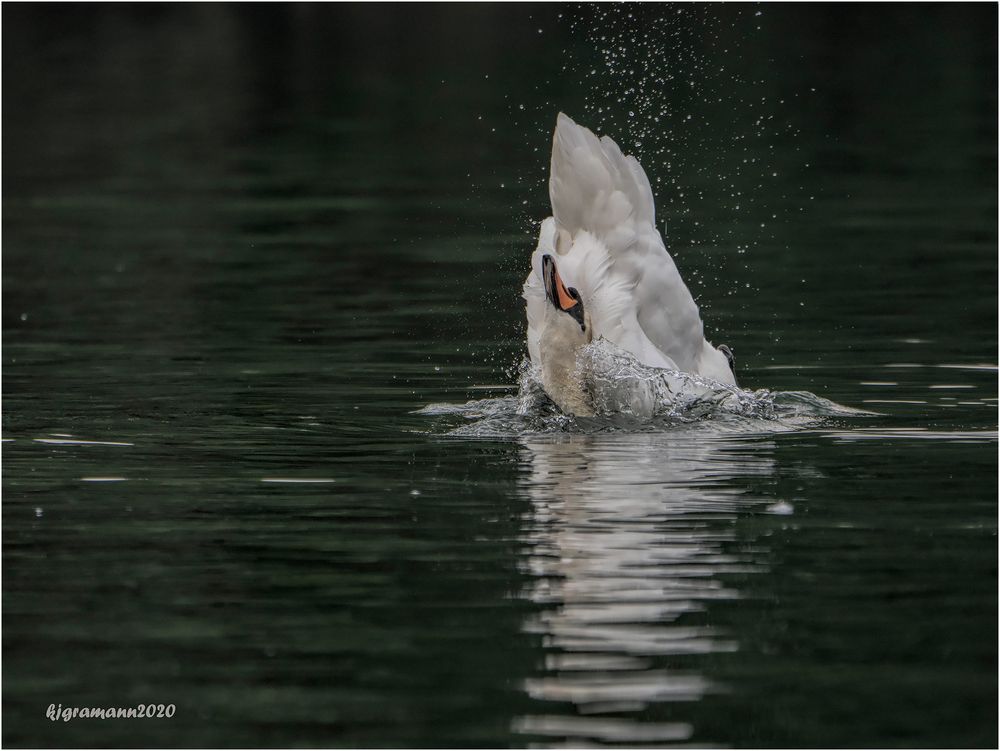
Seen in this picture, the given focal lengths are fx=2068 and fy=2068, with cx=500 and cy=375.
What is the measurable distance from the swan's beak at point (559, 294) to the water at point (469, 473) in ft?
2.07

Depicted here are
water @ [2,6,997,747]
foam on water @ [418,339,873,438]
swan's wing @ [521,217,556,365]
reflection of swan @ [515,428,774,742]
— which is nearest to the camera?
reflection of swan @ [515,428,774,742]

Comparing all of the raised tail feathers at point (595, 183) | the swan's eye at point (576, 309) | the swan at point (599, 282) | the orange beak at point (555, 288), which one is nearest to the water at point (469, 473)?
the swan at point (599, 282)

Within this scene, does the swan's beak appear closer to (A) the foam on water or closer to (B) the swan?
(B) the swan

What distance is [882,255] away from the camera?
17438 millimetres

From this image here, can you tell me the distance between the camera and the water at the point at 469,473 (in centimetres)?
671

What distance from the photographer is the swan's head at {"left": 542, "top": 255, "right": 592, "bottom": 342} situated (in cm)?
1106

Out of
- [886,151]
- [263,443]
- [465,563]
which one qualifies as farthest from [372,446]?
[886,151]

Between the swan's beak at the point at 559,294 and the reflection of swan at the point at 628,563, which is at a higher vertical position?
the swan's beak at the point at 559,294

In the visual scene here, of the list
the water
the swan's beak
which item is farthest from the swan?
the water

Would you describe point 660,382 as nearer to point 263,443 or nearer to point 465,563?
point 263,443

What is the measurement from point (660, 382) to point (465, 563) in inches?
123

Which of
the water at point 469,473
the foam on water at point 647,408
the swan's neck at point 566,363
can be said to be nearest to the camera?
the water at point 469,473

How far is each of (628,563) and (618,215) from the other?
397 centimetres

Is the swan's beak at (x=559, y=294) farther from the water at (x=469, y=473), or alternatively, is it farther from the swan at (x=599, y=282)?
the water at (x=469, y=473)
